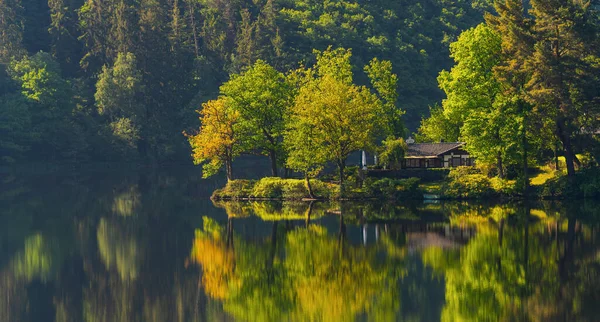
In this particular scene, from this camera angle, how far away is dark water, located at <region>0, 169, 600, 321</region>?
3653cm

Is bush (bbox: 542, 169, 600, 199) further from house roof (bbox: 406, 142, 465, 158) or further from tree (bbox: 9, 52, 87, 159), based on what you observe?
tree (bbox: 9, 52, 87, 159)

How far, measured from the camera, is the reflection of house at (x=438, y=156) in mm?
89688

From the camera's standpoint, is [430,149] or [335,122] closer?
[335,122]

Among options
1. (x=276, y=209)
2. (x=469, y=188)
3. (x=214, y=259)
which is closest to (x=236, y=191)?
(x=276, y=209)

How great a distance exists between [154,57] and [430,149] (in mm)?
78713

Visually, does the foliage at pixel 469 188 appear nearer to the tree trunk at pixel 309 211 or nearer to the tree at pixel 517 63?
the tree at pixel 517 63

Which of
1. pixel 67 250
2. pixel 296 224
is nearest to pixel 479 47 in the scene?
pixel 296 224

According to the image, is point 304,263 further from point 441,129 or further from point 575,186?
point 441,129

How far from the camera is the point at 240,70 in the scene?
158 m

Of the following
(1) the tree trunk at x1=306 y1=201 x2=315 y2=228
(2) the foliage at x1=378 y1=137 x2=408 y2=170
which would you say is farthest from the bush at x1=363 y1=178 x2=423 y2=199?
(2) the foliage at x1=378 y1=137 x2=408 y2=170

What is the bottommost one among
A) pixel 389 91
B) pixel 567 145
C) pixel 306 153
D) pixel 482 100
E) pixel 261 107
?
pixel 567 145

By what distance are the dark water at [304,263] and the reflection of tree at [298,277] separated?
0.09 metres

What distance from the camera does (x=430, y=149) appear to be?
298ft

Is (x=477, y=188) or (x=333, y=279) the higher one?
(x=477, y=188)
